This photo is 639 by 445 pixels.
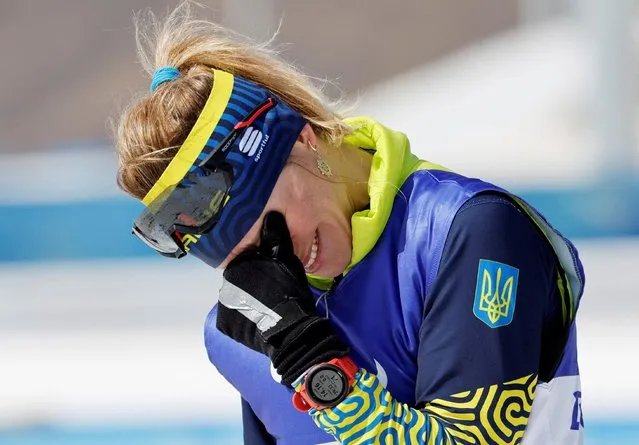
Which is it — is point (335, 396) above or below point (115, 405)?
above

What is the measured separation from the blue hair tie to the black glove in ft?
1.12

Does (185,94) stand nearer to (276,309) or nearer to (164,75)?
(164,75)

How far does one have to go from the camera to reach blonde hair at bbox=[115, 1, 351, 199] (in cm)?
191

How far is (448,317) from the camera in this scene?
68.8 inches

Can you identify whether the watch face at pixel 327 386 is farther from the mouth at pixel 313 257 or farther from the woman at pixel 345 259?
the mouth at pixel 313 257

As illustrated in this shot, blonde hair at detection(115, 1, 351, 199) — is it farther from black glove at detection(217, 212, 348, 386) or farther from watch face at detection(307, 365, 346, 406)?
watch face at detection(307, 365, 346, 406)

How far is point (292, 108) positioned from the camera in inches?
81.7

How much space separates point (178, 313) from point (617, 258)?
3.05 meters

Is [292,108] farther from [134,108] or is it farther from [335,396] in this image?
[335,396]

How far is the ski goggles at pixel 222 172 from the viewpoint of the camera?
1.92m

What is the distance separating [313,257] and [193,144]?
1.05ft

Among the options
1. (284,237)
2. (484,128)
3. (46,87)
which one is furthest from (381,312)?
(46,87)

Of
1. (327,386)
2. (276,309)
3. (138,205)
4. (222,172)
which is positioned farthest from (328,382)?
(138,205)

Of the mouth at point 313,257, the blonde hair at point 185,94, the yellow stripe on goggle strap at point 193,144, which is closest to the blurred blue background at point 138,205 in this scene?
the blonde hair at point 185,94
